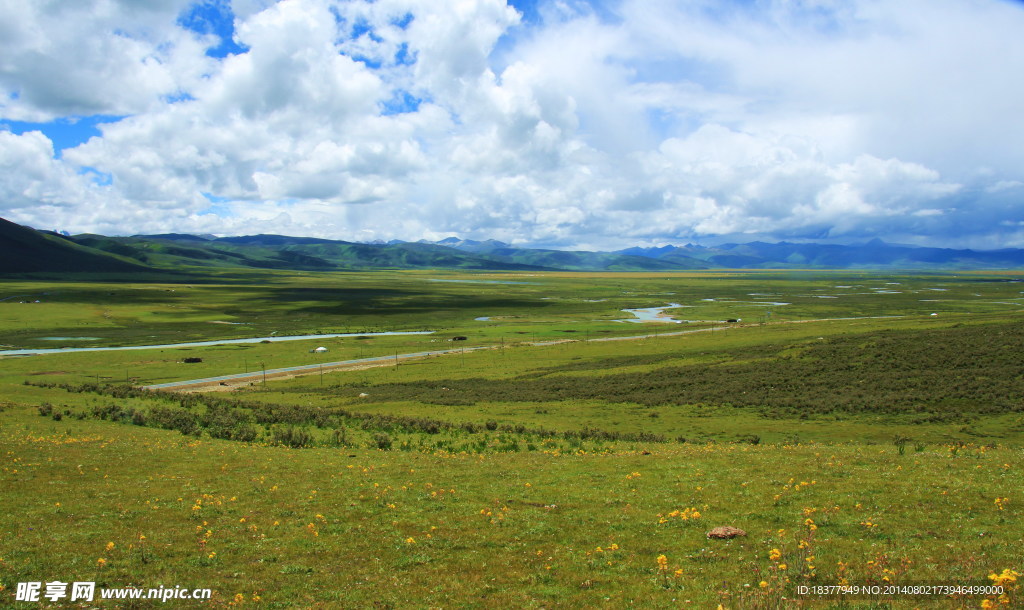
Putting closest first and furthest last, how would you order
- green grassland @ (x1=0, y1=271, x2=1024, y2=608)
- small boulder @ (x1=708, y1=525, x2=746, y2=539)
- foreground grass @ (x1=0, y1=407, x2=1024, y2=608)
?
1. foreground grass @ (x1=0, y1=407, x2=1024, y2=608)
2. green grassland @ (x1=0, y1=271, x2=1024, y2=608)
3. small boulder @ (x1=708, y1=525, x2=746, y2=539)

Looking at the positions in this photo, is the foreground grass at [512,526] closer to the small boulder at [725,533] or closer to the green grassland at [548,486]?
the green grassland at [548,486]

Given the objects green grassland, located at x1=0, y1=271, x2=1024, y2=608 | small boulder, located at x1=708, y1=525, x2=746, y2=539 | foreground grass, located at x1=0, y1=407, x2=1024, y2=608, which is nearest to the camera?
foreground grass, located at x1=0, y1=407, x2=1024, y2=608

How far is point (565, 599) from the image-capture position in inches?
403

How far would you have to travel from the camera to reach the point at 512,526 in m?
14.8

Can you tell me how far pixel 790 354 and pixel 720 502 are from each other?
54.0m

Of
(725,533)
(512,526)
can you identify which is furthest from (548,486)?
(725,533)

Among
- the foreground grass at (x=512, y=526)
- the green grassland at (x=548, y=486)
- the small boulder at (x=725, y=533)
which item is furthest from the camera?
the small boulder at (x=725, y=533)

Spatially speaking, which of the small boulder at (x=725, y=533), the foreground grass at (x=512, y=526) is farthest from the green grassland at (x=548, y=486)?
the small boulder at (x=725, y=533)

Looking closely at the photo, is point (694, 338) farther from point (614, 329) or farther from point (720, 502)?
point (720, 502)

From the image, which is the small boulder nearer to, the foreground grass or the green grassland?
the green grassland

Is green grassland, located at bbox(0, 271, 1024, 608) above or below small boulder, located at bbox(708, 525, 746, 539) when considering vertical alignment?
below

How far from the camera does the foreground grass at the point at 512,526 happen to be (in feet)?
34.9

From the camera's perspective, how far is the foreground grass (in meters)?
10.6

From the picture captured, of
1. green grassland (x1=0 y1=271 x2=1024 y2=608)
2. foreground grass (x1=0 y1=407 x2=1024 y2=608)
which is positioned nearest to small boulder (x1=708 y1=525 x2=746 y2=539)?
green grassland (x1=0 y1=271 x2=1024 y2=608)
